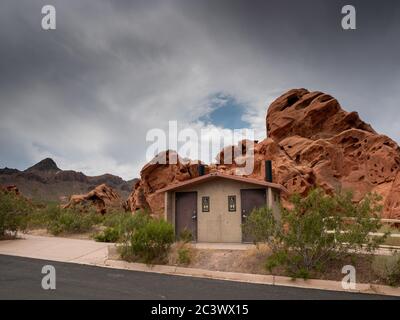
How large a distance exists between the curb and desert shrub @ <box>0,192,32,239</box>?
820 centimetres

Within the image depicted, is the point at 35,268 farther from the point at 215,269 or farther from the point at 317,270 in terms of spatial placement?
the point at 317,270

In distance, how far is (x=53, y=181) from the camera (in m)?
99.2

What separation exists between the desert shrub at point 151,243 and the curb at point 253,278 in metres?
0.39

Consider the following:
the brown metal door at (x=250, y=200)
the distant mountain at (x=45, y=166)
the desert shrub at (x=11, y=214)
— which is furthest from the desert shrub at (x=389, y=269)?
the distant mountain at (x=45, y=166)

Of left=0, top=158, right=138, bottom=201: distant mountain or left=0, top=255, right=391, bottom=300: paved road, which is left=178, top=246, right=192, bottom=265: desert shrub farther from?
left=0, top=158, right=138, bottom=201: distant mountain

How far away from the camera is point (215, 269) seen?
1031cm

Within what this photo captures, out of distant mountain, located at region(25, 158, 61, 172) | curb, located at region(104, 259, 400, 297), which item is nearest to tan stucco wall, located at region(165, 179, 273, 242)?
curb, located at region(104, 259, 400, 297)

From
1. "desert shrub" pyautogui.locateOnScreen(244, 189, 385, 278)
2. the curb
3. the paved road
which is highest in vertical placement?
"desert shrub" pyautogui.locateOnScreen(244, 189, 385, 278)

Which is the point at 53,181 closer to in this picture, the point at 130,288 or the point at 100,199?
the point at 100,199

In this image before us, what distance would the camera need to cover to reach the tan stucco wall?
48.4 ft

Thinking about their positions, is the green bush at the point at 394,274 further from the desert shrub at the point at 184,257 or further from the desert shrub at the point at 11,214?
the desert shrub at the point at 11,214

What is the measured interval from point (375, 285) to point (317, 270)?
1477mm

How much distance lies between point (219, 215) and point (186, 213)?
63.6 inches

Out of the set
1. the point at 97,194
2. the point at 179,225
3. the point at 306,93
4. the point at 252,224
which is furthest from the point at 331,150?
the point at 97,194
